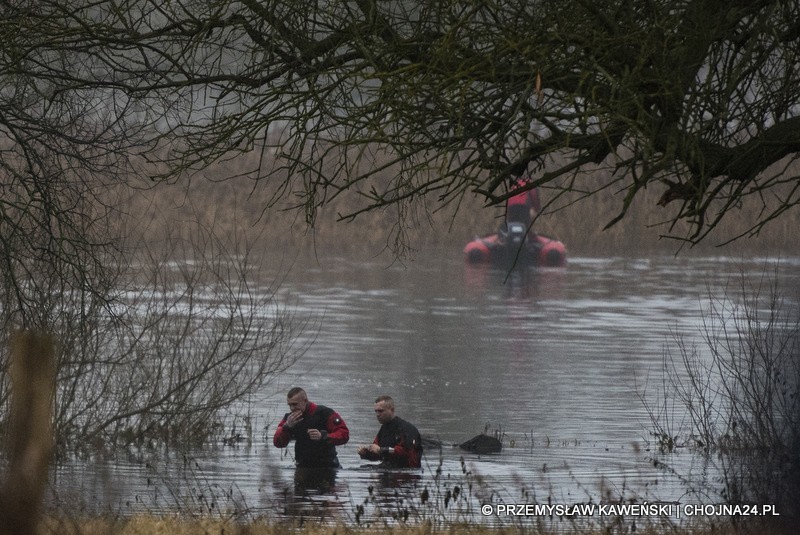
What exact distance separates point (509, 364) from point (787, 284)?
1374 cm

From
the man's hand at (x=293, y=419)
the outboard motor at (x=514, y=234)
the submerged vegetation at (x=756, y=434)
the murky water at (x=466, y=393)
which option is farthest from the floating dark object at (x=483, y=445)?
the outboard motor at (x=514, y=234)

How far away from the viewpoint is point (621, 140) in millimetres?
7203

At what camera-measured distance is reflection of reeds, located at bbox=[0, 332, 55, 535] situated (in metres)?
1.96

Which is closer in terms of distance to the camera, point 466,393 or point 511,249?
point 466,393

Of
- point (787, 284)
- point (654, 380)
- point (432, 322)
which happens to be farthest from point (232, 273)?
point (654, 380)

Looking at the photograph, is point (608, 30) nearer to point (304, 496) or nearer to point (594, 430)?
point (304, 496)

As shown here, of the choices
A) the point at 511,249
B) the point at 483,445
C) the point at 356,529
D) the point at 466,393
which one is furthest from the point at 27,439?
the point at 511,249

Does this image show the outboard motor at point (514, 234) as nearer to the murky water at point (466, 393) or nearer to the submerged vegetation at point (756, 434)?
the murky water at point (466, 393)

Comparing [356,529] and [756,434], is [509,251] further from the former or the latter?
[356,529]

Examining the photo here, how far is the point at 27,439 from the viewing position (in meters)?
1.96

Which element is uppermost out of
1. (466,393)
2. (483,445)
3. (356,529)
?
(356,529)

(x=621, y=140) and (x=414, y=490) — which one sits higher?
(x=621, y=140)

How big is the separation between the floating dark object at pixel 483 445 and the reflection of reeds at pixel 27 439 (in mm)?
13268

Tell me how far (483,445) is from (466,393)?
17.2 feet
